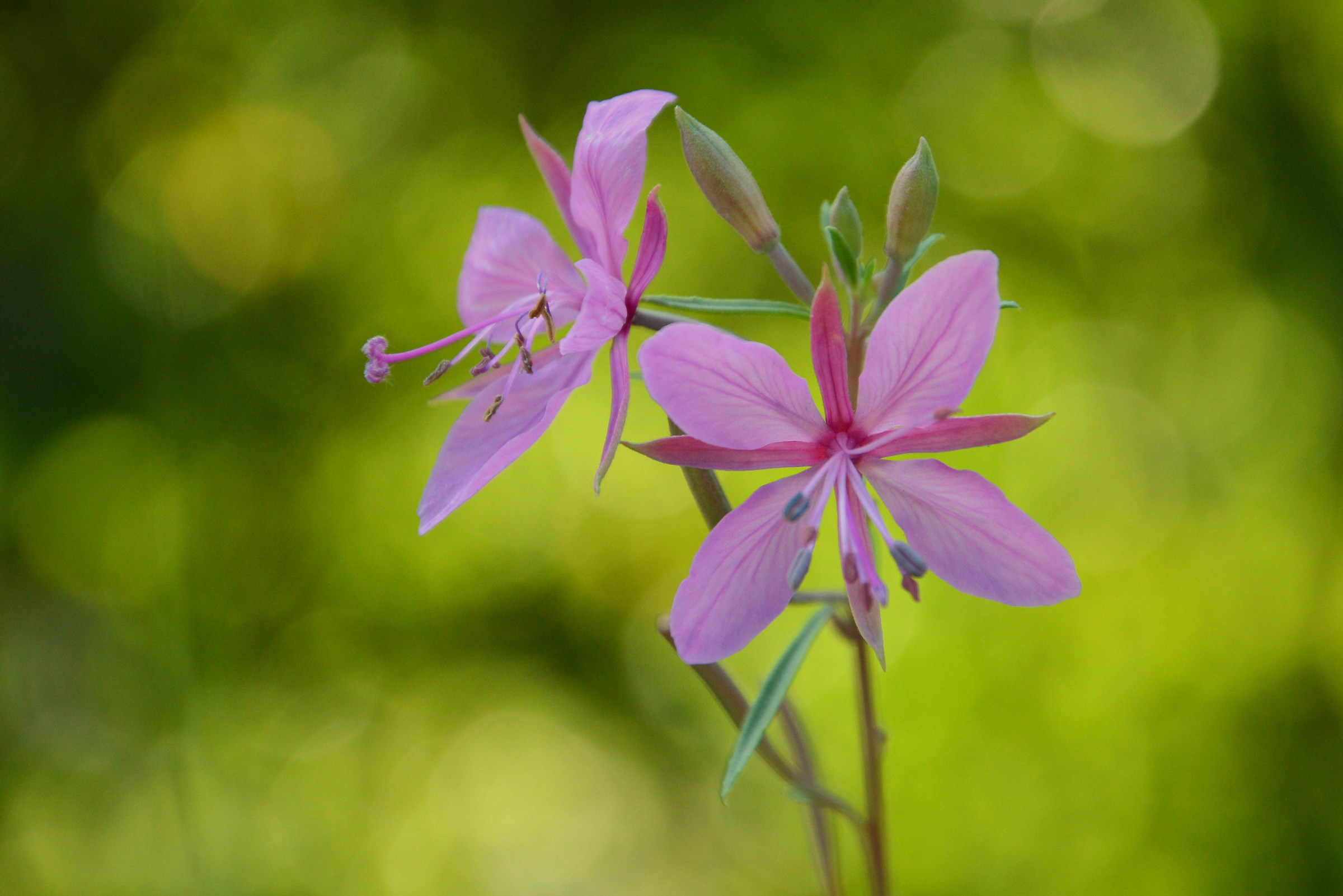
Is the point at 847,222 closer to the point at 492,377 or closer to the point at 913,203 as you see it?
the point at 913,203

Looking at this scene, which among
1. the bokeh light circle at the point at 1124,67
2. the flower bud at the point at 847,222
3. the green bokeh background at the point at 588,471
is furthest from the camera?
the bokeh light circle at the point at 1124,67

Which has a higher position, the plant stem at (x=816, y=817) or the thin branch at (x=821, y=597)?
the thin branch at (x=821, y=597)

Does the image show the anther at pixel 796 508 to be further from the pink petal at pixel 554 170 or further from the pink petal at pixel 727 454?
the pink petal at pixel 554 170

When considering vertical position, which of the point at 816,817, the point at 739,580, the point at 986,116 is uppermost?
the point at 986,116

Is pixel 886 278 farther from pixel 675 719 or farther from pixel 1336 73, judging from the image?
pixel 1336 73

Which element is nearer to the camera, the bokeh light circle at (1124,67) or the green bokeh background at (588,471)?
the green bokeh background at (588,471)

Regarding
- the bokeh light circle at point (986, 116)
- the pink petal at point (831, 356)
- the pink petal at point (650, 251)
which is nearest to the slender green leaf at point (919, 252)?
the pink petal at point (831, 356)

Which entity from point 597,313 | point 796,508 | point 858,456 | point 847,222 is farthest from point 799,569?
point 847,222
